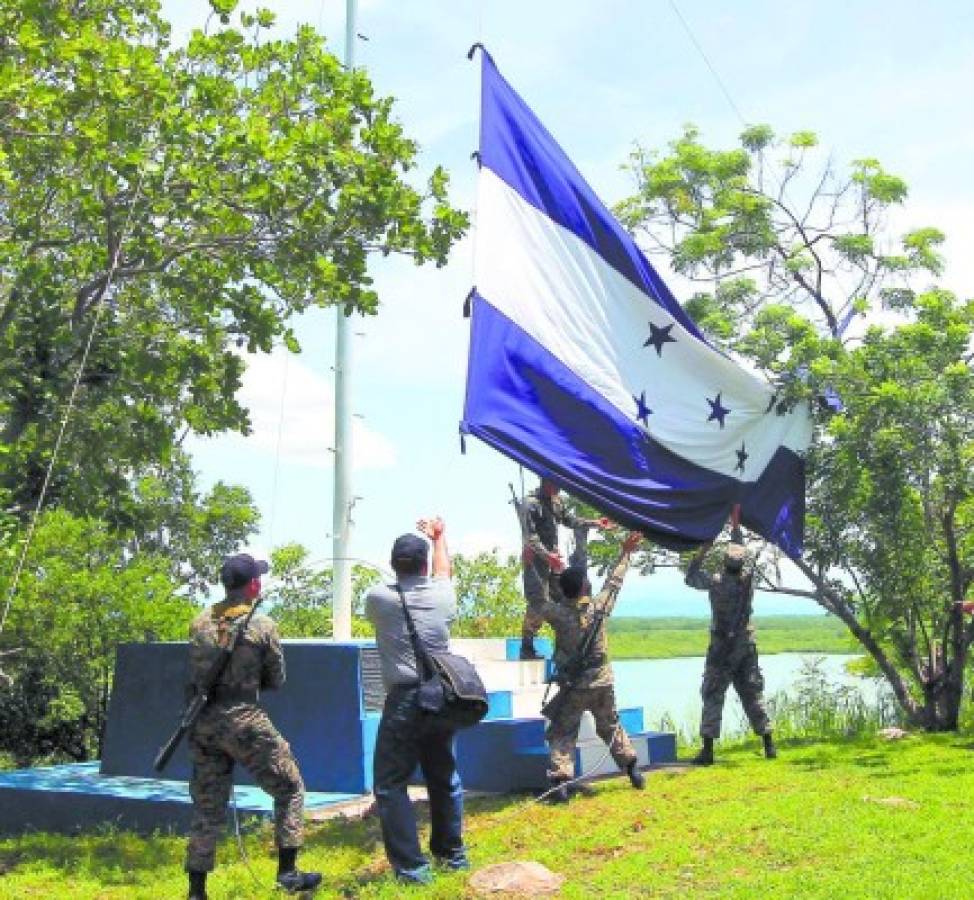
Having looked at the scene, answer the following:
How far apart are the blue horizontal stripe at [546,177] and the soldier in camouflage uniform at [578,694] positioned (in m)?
2.84

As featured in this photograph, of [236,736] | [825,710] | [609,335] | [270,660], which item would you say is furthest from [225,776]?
[825,710]

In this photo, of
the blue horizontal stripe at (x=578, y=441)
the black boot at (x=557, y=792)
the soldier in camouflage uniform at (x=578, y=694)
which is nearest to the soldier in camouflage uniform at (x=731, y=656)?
the blue horizontal stripe at (x=578, y=441)

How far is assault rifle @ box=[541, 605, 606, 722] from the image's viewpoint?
9.56 meters

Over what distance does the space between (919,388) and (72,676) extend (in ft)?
36.8

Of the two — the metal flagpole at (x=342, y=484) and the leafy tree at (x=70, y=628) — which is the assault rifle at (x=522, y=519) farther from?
the leafy tree at (x=70, y=628)

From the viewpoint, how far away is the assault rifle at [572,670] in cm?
956

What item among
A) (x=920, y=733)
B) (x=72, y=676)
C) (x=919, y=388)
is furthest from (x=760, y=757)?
(x=72, y=676)

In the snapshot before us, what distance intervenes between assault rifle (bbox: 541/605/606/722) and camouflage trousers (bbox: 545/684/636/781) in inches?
1.7

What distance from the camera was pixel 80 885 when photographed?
26.4 ft

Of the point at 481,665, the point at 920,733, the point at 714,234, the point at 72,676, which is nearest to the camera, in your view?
the point at 481,665

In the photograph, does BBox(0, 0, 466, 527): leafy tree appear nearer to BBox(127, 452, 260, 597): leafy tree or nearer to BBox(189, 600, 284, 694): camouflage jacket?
BBox(189, 600, 284, 694): camouflage jacket

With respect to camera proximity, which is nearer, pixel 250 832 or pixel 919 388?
pixel 250 832

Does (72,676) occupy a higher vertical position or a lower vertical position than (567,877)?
higher

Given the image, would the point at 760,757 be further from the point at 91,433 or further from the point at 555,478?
the point at 91,433
